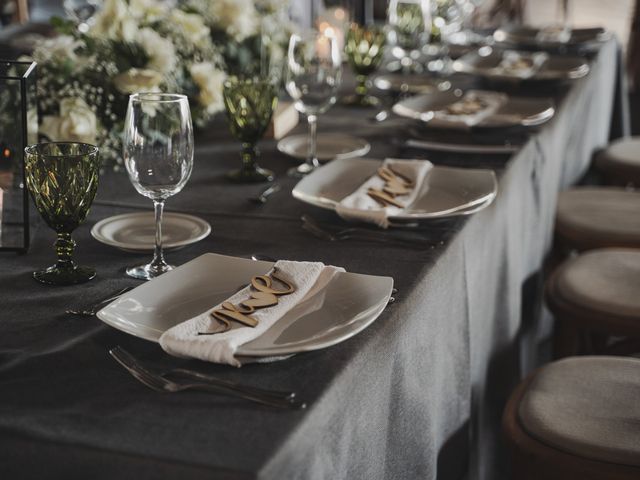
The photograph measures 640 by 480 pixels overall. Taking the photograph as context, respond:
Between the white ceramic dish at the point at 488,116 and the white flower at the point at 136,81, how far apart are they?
2.07 feet

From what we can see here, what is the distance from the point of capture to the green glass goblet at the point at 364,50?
91.7 inches

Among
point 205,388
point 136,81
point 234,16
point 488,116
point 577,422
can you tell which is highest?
point 234,16

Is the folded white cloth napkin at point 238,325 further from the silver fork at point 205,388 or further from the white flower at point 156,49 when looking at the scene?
the white flower at point 156,49

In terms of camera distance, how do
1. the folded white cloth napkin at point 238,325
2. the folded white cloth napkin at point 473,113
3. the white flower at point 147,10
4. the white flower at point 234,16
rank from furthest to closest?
1. the white flower at point 234,16
2. the folded white cloth napkin at point 473,113
3. the white flower at point 147,10
4. the folded white cloth napkin at point 238,325

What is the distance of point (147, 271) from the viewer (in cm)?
112

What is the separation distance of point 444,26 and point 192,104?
4.94ft

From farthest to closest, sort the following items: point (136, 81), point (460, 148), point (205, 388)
Result: point (460, 148), point (136, 81), point (205, 388)

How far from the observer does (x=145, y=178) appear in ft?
3.55

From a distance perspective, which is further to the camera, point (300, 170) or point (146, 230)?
point (300, 170)

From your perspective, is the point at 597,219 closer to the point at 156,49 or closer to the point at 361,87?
the point at 361,87

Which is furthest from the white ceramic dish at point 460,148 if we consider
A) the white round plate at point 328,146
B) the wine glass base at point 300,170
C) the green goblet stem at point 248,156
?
the green goblet stem at point 248,156

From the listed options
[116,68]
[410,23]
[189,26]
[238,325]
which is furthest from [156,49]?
[410,23]

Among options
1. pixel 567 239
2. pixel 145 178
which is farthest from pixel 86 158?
pixel 567 239

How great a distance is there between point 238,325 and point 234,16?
1371 millimetres
